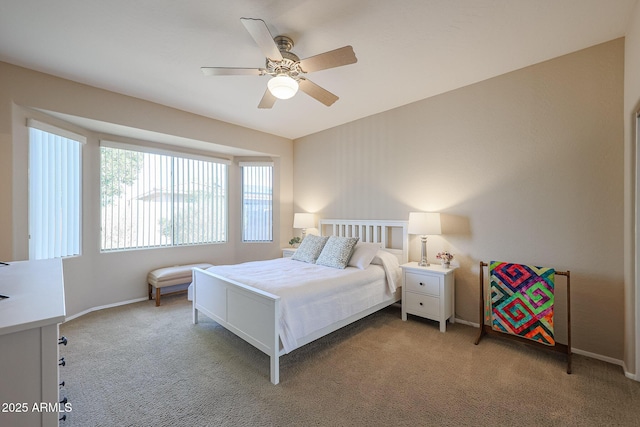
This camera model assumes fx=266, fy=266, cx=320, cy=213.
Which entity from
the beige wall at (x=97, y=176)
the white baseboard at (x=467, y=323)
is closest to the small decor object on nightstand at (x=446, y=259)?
the white baseboard at (x=467, y=323)

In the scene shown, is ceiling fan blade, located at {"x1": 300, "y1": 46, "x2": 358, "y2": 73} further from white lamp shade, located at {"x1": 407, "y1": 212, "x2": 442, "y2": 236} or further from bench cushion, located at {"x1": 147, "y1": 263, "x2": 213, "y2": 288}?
bench cushion, located at {"x1": 147, "y1": 263, "x2": 213, "y2": 288}

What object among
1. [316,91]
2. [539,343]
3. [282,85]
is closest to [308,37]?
[316,91]

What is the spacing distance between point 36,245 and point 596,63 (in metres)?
5.90

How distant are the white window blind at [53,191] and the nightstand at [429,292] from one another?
4.16 metres

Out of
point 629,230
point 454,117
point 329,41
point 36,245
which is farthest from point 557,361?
point 36,245

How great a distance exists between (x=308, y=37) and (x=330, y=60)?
1.45 feet

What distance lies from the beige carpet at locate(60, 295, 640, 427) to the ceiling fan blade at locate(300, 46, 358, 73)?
2427mm

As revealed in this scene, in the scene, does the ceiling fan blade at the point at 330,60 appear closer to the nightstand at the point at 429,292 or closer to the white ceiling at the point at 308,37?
the white ceiling at the point at 308,37

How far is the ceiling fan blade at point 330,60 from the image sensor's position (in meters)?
1.86

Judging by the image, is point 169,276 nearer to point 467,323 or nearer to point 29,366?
point 29,366

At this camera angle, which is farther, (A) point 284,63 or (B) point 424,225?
(B) point 424,225

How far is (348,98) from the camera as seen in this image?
3.41 metres

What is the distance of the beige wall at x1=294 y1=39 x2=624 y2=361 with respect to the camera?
7.66 ft

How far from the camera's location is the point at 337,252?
3.32m
